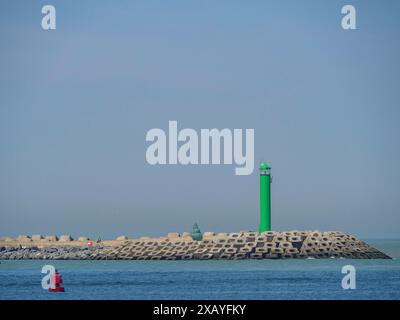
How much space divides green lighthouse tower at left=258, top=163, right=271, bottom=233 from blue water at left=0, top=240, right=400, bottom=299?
3068 mm

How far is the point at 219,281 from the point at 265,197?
1929cm

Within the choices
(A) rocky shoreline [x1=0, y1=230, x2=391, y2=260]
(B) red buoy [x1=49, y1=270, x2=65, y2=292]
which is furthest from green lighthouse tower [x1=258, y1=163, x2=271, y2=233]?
(B) red buoy [x1=49, y1=270, x2=65, y2=292]

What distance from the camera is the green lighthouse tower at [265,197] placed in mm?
80750

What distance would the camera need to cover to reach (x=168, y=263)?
91.2 metres

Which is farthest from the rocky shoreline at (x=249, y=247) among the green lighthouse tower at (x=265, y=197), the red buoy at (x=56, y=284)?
the red buoy at (x=56, y=284)

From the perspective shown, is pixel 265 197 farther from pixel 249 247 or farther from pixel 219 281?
pixel 219 281

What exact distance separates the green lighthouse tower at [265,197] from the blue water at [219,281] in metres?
3.07

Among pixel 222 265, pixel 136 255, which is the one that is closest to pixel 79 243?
pixel 136 255

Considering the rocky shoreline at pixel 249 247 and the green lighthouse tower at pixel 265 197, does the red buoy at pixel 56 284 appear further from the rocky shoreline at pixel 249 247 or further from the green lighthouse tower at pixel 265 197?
the rocky shoreline at pixel 249 247
